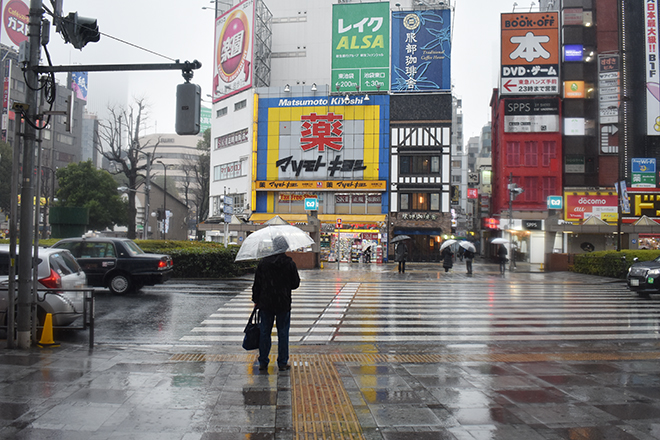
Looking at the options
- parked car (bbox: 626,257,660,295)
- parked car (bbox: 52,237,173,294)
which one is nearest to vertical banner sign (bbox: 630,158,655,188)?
parked car (bbox: 626,257,660,295)

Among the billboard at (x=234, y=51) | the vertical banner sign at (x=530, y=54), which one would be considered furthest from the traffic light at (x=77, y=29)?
the vertical banner sign at (x=530, y=54)

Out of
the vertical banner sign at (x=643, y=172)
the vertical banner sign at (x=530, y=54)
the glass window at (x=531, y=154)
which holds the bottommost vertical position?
the vertical banner sign at (x=643, y=172)

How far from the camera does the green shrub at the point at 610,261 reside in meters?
22.8

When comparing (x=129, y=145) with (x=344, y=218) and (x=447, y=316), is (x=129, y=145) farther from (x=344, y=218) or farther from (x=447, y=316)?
(x=447, y=316)

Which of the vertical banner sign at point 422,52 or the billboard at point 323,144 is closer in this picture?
the vertical banner sign at point 422,52

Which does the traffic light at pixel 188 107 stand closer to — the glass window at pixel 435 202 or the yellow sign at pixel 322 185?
the yellow sign at pixel 322 185

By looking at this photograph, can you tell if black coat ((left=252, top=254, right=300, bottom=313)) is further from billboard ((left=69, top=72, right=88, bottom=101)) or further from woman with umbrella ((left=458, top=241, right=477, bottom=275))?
billboard ((left=69, top=72, right=88, bottom=101))

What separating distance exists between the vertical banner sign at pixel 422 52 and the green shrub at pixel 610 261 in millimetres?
22132

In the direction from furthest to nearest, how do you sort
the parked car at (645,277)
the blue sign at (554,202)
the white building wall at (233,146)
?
1. the white building wall at (233,146)
2. the blue sign at (554,202)
3. the parked car at (645,277)

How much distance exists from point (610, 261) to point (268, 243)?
23.8 metres

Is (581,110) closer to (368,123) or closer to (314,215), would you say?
(368,123)

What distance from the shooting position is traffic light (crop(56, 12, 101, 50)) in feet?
25.7

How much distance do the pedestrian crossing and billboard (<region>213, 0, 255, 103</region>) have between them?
35647mm

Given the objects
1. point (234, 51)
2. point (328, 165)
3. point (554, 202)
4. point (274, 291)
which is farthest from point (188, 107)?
point (234, 51)
